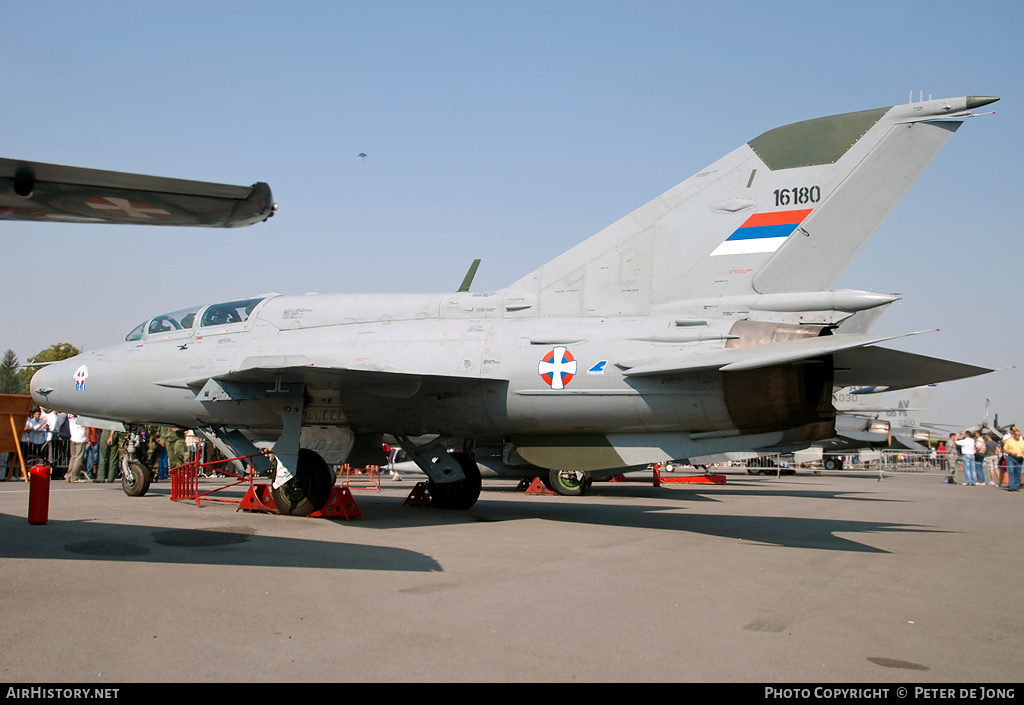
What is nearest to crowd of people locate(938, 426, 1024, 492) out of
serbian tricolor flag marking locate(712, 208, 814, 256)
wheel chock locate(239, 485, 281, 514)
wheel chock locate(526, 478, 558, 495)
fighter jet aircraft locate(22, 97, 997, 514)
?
wheel chock locate(526, 478, 558, 495)

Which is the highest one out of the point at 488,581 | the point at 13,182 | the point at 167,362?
the point at 13,182

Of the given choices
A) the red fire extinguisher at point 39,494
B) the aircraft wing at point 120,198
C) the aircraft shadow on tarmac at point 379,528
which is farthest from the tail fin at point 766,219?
the red fire extinguisher at point 39,494

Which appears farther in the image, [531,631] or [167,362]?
[167,362]

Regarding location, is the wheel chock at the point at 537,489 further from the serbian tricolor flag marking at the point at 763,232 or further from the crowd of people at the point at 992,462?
the crowd of people at the point at 992,462

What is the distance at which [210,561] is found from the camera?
234 inches

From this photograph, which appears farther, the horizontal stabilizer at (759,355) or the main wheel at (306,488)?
the main wheel at (306,488)

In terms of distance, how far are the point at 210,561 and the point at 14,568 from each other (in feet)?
4.50

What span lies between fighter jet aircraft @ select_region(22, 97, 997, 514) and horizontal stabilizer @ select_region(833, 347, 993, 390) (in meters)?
0.03

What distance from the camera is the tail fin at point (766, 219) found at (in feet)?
24.2

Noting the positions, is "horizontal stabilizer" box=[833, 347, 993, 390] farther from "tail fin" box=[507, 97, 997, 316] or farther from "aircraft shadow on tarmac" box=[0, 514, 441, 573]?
"aircraft shadow on tarmac" box=[0, 514, 441, 573]

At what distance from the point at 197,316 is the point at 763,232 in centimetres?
814

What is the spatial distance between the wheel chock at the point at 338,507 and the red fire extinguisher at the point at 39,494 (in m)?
2.99

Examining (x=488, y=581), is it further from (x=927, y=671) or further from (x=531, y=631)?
(x=927, y=671)
